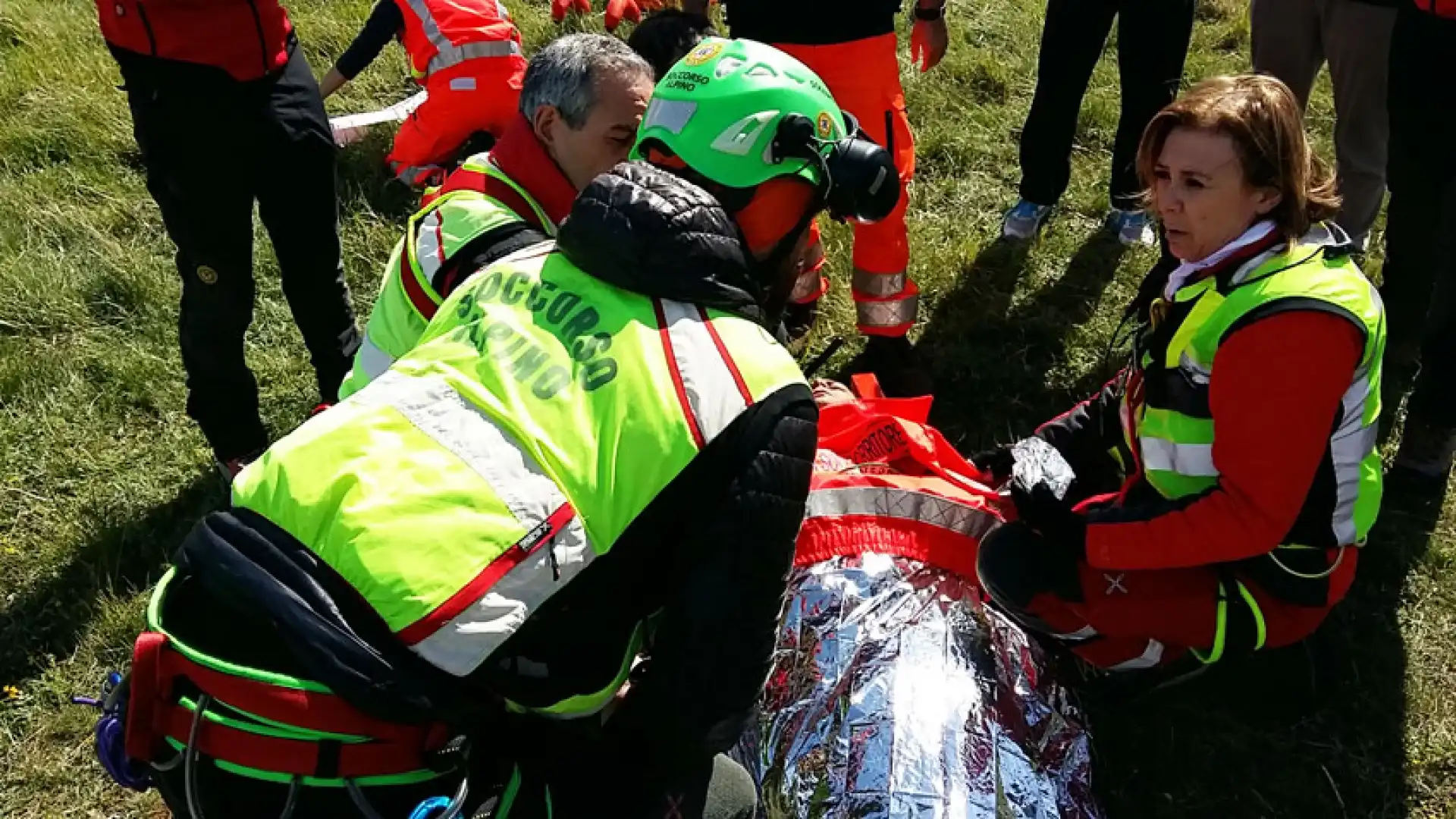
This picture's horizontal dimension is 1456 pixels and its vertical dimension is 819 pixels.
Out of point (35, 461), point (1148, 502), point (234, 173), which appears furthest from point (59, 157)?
point (1148, 502)

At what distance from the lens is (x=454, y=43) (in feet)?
16.8

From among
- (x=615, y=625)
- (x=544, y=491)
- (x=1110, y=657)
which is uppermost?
(x=544, y=491)

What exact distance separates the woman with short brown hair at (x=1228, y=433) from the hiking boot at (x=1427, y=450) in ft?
3.34

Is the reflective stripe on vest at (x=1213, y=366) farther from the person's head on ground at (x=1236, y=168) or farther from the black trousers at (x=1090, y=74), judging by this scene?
the black trousers at (x=1090, y=74)

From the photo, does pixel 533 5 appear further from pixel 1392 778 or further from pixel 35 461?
pixel 1392 778

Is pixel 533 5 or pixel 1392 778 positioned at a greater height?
pixel 533 5

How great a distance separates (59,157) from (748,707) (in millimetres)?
→ 5307

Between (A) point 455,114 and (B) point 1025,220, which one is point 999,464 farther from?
(A) point 455,114

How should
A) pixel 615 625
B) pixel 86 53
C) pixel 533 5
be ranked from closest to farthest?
pixel 615 625
pixel 86 53
pixel 533 5

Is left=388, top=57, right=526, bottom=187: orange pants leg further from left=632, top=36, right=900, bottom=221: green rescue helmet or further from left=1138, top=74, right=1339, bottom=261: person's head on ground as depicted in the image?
left=1138, top=74, right=1339, bottom=261: person's head on ground

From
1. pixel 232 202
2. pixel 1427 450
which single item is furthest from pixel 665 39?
pixel 1427 450

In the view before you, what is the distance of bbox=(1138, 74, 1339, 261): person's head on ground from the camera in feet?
7.94

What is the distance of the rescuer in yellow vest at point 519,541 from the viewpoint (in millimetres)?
1663

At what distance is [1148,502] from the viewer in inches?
103
